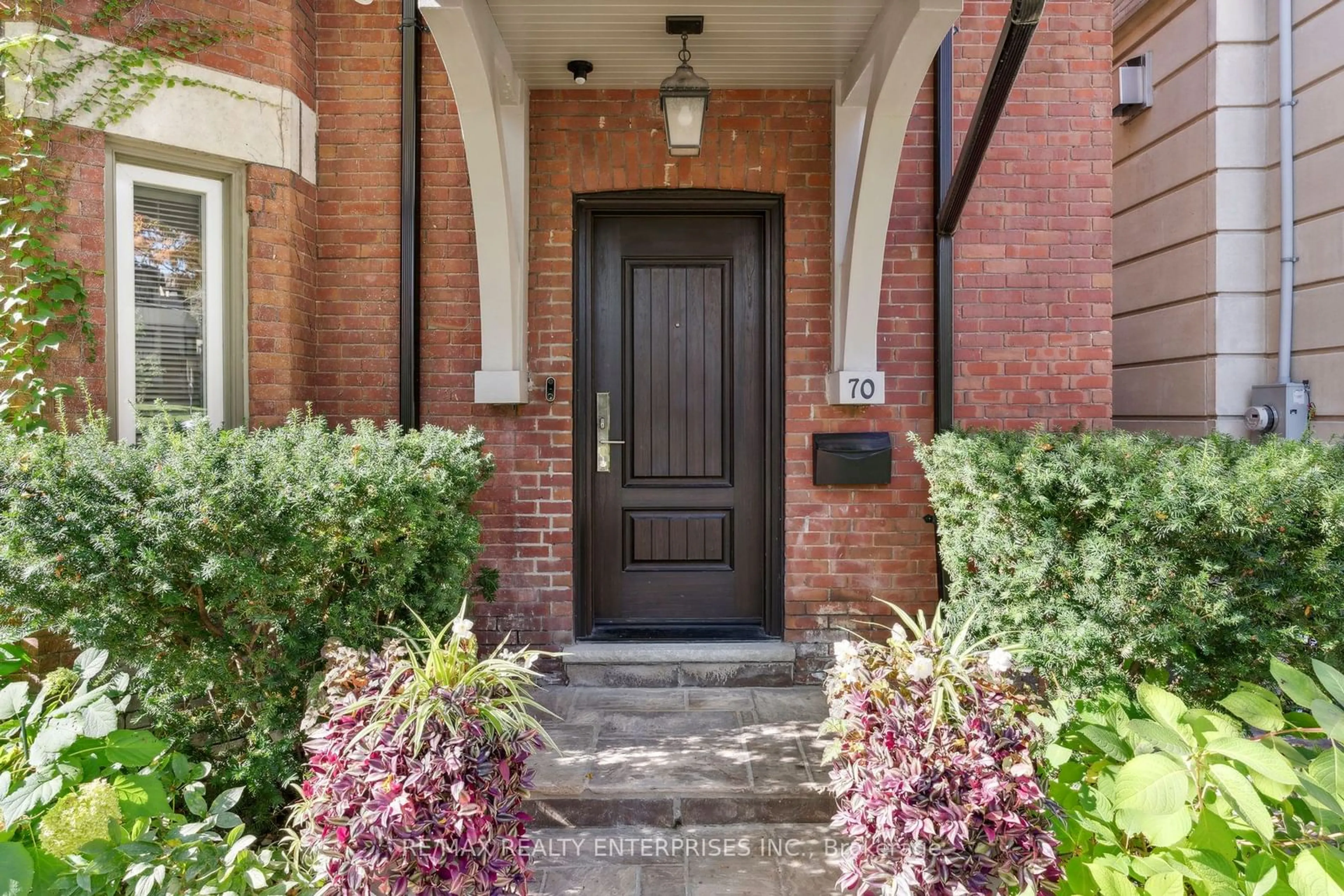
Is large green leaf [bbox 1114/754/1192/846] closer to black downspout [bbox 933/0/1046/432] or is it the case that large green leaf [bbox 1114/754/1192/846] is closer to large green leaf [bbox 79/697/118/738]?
large green leaf [bbox 79/697/118/738]

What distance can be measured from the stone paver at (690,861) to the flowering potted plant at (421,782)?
71 cm

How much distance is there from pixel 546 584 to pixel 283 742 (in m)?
1.82

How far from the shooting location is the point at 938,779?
6.20ft

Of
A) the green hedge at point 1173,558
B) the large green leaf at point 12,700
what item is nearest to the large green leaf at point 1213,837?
the green hedge at point 1173,558

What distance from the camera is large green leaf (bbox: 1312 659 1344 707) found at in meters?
1.42

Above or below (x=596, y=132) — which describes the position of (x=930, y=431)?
below

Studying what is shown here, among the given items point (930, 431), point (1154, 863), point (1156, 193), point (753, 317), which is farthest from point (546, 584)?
point (1156, 193)

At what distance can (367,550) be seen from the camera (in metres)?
2.70

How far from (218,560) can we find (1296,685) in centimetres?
274

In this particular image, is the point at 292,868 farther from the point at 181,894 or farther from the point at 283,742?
the point at 283,742

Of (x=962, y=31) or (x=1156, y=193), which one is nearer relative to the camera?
(x=962, y=31)

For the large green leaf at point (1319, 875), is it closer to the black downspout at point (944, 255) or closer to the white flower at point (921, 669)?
the white flower at point (921, 669)

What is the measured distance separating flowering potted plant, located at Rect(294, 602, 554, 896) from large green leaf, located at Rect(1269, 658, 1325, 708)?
5.61 feet

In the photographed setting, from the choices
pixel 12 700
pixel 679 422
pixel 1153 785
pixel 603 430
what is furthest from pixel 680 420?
pixel 1153 785
